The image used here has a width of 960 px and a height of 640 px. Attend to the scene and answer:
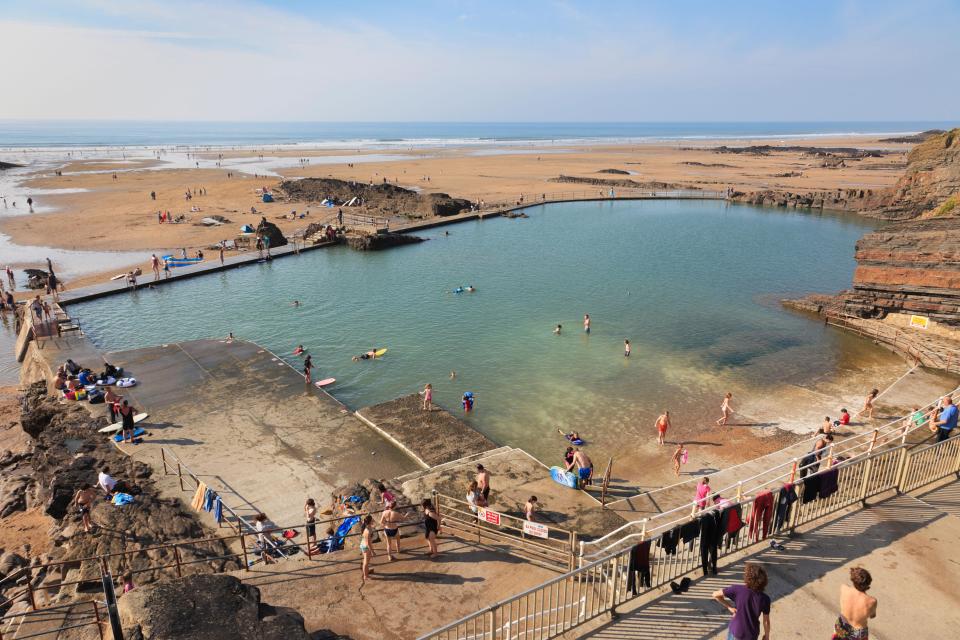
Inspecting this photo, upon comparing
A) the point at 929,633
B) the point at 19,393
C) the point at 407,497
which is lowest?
the point at 19,393

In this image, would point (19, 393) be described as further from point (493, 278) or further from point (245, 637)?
point (493, 278)

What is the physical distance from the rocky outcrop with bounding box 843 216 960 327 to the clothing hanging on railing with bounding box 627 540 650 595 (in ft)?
89.7

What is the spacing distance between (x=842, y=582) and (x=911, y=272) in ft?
85.2

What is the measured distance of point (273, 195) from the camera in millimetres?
77250

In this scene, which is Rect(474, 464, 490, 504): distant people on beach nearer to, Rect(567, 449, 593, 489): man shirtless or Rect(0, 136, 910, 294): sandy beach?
Rect(567, 449, 593, 489): man shirtless

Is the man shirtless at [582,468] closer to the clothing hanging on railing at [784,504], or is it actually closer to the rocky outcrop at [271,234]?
the clothing hanging on railing at [784,504]

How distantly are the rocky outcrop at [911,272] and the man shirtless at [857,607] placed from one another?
27080 mm

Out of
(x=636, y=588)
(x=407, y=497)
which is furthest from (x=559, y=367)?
(x=636, y=588)

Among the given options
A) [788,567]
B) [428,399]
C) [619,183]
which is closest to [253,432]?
[428,399]

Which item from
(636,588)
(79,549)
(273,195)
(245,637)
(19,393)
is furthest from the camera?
(273,195)

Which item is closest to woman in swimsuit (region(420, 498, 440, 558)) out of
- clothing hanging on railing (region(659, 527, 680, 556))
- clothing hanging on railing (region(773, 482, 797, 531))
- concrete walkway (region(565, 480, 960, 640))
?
concrete walkway (region(565, 480, 960, 640))

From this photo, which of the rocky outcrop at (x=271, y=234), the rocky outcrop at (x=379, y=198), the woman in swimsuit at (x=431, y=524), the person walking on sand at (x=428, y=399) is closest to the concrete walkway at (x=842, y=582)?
the woman in swimsuit at (x=431, y=524)

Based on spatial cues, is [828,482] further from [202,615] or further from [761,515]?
[202,615]

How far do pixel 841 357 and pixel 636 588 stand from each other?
2441cm
